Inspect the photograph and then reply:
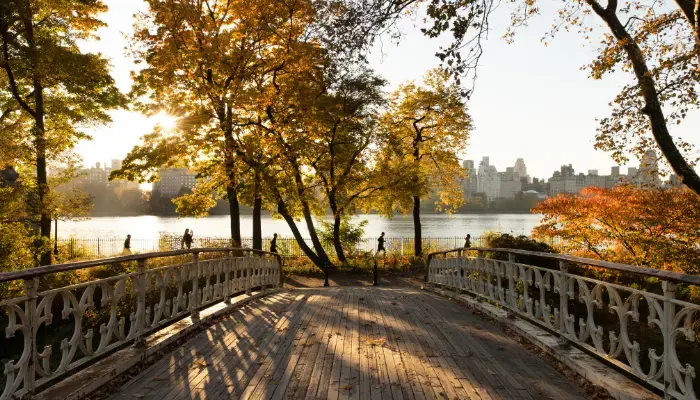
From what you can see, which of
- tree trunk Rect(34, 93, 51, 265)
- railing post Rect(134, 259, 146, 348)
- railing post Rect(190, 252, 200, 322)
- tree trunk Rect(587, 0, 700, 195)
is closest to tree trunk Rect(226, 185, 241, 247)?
tree trunk Rect(34, 93, 51, 265)

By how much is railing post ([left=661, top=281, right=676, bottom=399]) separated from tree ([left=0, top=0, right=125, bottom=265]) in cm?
1608

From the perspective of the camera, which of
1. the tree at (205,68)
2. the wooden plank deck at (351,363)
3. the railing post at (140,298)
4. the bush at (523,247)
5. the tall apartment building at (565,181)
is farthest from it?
the tall apartment building at (565,181)

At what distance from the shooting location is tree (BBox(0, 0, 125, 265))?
52.2ft

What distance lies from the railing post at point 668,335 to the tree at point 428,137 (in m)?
19.9

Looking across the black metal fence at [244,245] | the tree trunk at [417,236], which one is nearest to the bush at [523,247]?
the black metal fence at [244,245]

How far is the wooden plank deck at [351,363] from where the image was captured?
12.1 feet

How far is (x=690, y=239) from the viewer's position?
427 inches

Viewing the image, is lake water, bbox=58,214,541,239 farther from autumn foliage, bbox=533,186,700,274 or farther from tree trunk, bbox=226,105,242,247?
autumn foliage, bbox=533,186,700,274

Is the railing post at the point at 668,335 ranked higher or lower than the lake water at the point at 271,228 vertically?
higher

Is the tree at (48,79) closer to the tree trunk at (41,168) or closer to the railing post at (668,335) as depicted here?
the tree trunk at (41,168)

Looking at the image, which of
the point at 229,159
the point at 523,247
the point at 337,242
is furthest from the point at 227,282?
the point at 337,242

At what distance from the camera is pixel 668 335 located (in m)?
3.16

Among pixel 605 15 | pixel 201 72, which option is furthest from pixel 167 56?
pixel 605 15

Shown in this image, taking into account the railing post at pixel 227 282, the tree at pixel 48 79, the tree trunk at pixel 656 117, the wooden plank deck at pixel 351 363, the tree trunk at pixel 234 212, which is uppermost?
the tree at pixel 48 79
